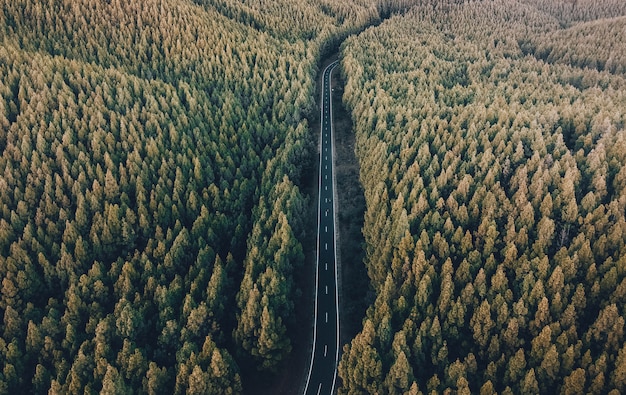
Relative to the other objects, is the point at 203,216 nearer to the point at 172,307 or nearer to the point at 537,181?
the point at 172,307

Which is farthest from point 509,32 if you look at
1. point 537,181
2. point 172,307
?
point 172,307

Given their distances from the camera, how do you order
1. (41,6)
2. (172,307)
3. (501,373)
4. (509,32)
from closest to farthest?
(501,373) < (172,307) < (41,6) < (509,32)

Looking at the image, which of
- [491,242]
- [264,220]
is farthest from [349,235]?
[491,242]

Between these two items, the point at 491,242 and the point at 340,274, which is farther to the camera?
the point at 340,274

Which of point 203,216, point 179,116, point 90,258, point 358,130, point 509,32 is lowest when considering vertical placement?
point 90,258

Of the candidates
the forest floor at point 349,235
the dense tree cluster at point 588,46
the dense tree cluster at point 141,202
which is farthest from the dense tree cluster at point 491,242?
the dense tree cluster at point 588,46

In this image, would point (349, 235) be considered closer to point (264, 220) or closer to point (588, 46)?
point (264, 220)
